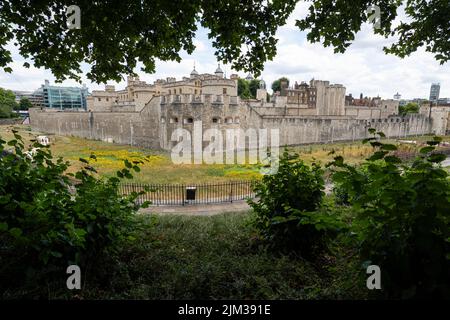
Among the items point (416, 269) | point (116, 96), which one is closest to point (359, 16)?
point (416, 269)

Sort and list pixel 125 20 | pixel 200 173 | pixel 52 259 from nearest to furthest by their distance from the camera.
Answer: pixel 52 259, pixel 125 20, pixel 200 173

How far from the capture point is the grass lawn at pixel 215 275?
3.15 meters

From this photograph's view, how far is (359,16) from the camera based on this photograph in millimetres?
5656

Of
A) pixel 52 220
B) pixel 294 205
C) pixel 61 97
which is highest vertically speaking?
pixel 61 97

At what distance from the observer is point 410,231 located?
255 centimetres

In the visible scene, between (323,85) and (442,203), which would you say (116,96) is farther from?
(442,203)

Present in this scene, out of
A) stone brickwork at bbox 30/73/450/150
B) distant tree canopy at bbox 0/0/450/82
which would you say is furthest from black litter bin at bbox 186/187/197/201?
stone brickwork at bbox 30/73/450/150

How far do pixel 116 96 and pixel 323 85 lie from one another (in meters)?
48.2

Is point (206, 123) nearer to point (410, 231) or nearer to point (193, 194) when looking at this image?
point (193, 194)

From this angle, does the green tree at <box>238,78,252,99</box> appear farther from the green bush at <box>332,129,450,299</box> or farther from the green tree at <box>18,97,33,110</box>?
the green tree at <box>18,97,33,110</box>

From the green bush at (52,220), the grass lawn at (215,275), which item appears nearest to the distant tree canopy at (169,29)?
the green bush at (52,220)

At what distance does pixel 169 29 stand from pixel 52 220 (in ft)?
15.9

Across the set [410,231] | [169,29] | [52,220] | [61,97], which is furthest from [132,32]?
[61,97]
